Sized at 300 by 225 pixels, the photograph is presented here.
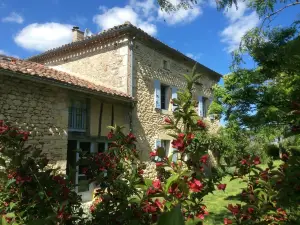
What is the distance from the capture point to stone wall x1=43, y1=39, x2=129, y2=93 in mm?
11148

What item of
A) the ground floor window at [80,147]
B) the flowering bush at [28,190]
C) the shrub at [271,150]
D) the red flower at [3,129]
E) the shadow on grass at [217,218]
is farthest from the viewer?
the shrub at [271,150]

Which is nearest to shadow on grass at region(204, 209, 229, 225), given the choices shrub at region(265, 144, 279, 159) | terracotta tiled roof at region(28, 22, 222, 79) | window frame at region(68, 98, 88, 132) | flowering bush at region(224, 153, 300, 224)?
flowering bush at region(224, 153, 300, 224)

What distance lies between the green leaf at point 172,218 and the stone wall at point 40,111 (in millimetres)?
7012

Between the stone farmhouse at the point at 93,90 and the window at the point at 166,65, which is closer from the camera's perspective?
the stone farmhouse at the point at 93,90

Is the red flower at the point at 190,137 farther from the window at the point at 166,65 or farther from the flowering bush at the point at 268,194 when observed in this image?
the window at the point at 166,65

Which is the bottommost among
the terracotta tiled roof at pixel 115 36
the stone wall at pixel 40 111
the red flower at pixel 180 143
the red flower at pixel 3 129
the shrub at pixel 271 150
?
the shrub at pixel 271 150

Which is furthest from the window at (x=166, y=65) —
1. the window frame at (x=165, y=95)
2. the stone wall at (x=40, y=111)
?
the stone wall at (x=40, y=111)

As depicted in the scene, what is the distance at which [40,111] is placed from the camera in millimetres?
8062

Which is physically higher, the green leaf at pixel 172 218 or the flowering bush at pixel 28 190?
the green leaf at pixel 172 218

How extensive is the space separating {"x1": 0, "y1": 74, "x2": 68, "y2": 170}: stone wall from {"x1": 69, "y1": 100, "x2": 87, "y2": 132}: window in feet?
1.44

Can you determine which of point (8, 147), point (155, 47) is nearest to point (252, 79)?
point (155, 47)

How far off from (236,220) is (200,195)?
51 cm

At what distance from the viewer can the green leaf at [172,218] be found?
489mm

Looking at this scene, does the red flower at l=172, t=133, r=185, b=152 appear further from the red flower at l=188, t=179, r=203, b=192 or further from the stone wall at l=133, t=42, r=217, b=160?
the stone wall at l=133, t=42, r=217, b=160
